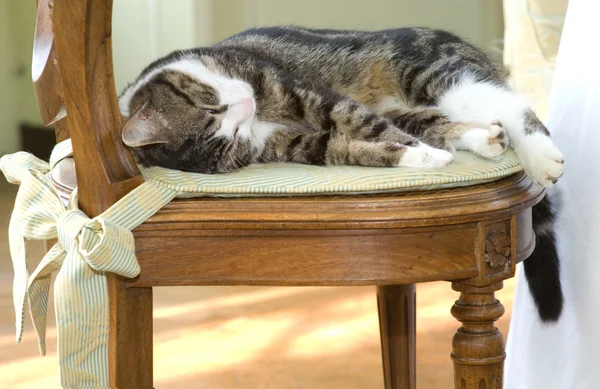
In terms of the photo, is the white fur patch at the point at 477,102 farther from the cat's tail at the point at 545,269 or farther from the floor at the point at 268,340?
the floor at the point at 268,340

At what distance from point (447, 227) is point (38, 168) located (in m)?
0.50

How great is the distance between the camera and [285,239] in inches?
31.4

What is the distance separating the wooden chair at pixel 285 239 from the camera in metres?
0.78

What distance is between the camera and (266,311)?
1991mm

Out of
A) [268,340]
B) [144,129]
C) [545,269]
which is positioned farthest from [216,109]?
[268,340]

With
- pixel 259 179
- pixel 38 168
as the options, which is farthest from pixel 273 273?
pixel 38 168

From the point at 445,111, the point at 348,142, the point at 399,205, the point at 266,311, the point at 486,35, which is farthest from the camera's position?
the point at 486,35

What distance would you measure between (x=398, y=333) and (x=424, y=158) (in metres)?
0.49

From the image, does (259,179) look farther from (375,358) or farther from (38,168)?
(375,358)

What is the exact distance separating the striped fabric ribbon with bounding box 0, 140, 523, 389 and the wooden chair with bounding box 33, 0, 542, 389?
12mm

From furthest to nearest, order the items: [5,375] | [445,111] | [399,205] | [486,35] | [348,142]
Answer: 1. [486,35]
2. [5,375]
3. [445,111]
4. [348,142]
5. [399,205]

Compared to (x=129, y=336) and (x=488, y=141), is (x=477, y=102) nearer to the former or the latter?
(x=488, y=141)

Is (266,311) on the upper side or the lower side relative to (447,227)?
lower

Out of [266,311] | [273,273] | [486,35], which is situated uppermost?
[273,273]
